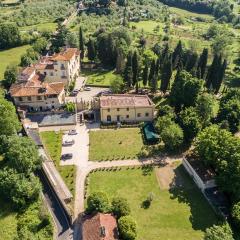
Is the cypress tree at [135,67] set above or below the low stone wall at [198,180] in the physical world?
above

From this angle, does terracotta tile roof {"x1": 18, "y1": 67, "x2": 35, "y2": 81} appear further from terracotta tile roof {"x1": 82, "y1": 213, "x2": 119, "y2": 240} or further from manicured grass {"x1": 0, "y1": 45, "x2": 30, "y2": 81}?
terracotta tile roof {"x1": 82, "y1": 213, "x2": 119, "y2": 240}

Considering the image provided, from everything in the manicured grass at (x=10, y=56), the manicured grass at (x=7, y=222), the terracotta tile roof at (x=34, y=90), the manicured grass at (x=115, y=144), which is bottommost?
the manicured grass at (x=10, y=56)

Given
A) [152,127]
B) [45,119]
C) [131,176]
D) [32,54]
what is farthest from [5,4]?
[131,176]

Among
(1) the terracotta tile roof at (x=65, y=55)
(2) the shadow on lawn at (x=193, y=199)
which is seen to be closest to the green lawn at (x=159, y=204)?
(2) the shadow on lawn at (x=193, y=199)

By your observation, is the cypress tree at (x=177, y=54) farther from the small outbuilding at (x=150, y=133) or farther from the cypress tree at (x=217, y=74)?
the small outbuilding at (x=150, y=133)

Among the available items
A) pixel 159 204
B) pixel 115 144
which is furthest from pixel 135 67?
pixel 159 204

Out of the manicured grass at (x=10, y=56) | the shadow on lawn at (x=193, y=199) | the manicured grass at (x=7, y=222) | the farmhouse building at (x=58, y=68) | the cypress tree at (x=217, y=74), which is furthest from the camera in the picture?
the manicured grass at (x=10, y=56)
